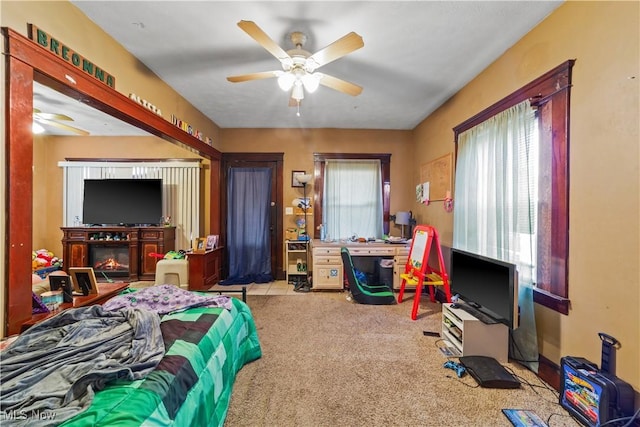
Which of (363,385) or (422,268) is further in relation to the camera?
(422,268)

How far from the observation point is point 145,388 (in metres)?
1.04

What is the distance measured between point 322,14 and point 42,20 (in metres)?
1.83

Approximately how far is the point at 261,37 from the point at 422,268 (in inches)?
113

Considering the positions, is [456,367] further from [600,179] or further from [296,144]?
[296,144]

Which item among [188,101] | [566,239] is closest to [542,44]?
[566,239]

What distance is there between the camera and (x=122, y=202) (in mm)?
4555

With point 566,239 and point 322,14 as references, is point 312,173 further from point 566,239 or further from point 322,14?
point 566,239

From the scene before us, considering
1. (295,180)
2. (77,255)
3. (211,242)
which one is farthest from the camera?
(295,180)

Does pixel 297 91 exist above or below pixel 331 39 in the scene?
below

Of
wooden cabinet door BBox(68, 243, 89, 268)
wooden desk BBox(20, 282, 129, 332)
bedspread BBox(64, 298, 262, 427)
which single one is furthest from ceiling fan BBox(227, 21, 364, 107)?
wooden cabinet door BBox(68, 243, 89, 268)

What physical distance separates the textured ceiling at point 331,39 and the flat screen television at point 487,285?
1.90 meters

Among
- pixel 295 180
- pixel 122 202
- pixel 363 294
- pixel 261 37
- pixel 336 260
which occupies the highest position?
pixel 261 37

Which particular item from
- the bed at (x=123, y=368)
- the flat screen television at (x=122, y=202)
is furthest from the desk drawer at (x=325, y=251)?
the flat screen television at (x=122, y=202)

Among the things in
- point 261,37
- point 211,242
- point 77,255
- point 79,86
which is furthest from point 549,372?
point 77,255
